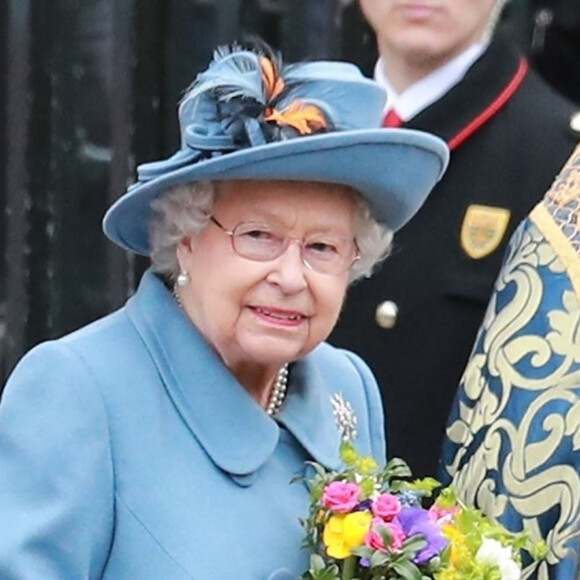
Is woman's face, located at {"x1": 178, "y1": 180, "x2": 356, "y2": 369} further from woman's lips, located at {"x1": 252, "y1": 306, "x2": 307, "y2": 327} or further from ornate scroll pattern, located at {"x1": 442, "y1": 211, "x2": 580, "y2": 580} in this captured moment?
ornate scroll pattern, located at {"x1": 442, "y1": 211, "x2": 580, "y2": 580}

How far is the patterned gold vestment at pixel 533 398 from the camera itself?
2535 millimetres

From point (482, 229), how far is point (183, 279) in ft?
3.03

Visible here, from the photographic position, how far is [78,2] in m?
4.07

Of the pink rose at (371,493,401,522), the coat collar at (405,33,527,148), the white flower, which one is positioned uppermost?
the coat collar at (405,33,527,148)

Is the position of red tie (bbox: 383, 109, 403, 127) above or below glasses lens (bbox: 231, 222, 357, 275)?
below

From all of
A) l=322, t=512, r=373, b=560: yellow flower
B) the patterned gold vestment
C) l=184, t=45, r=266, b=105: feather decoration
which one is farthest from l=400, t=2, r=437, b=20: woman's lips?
l=322, t=512, r=373, b=560: yellow flower

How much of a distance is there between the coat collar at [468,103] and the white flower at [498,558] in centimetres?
112

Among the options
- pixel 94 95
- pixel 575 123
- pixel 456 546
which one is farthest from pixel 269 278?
pixel 94 95

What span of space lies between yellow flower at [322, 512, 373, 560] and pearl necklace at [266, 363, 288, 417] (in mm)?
306

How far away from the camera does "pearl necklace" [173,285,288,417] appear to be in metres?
2.37

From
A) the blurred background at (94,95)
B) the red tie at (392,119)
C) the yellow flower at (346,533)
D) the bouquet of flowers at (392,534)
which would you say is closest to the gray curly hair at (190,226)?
the bouquet of flowers at (392,534)

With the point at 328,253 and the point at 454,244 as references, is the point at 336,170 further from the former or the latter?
the point at 454,244

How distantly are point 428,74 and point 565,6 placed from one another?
1.18 metres

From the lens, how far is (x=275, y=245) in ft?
7.16
